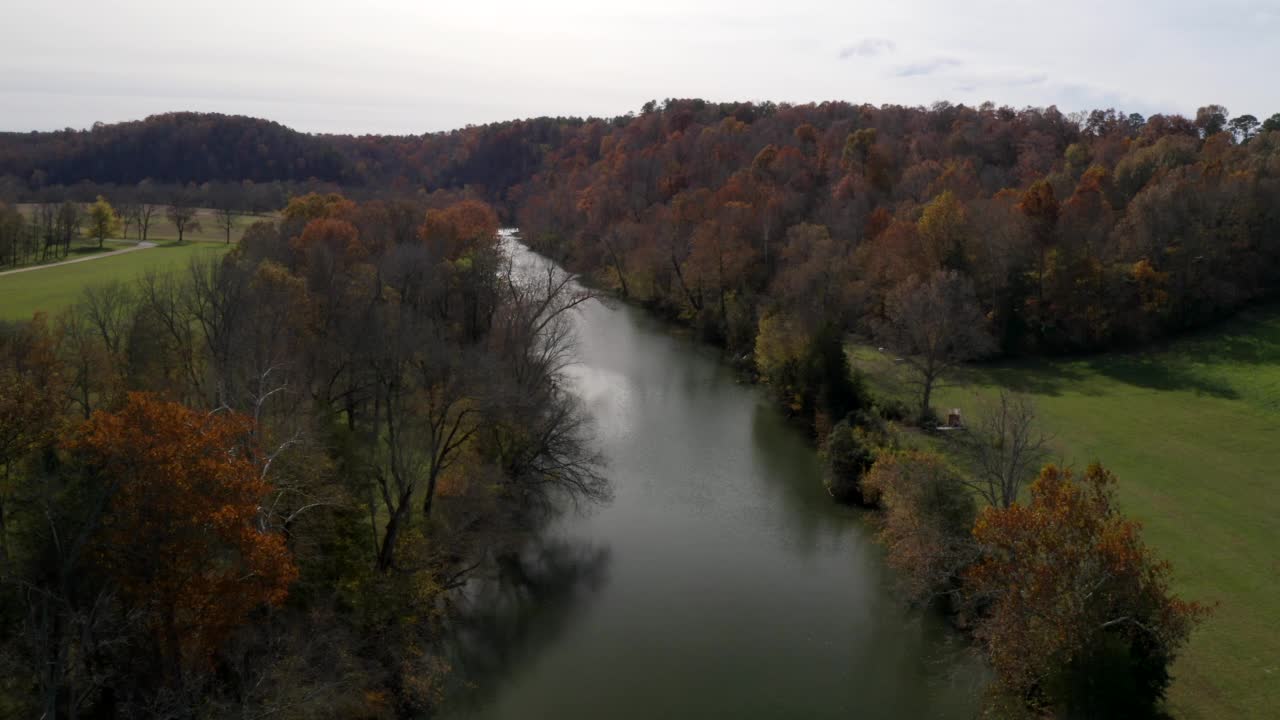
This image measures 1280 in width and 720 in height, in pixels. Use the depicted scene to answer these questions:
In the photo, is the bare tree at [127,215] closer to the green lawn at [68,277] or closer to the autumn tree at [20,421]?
the green lawn at [68,277]

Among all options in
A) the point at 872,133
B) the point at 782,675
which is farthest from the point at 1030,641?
the point at 872,133

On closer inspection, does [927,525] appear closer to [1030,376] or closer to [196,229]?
[1030,376]

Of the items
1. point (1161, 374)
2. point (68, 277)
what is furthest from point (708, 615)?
point (68, 277)

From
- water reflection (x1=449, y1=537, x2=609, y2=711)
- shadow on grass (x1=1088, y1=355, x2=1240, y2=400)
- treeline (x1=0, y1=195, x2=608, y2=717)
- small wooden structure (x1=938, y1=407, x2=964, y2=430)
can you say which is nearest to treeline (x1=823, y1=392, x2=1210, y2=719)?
water reflection (x1=449, y1=537, x2=609, y2=711)

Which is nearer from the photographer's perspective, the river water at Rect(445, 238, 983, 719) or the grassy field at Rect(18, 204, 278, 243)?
the river water at Rect(445, 238, 983, 719)

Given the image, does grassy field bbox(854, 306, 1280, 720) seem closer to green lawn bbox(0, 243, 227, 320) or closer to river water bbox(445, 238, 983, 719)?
river water bbox(445, 238, 983, 719)
